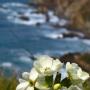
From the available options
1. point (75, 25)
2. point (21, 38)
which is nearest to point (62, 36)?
point (21, 38)

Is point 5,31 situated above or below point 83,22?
above

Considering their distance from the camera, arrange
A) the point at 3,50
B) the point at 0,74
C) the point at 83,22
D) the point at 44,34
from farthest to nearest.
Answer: the point at 83,22 → the point at 44,34 → the point at 3,50 → the point at 0,74

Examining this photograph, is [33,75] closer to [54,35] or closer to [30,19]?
[30,19]

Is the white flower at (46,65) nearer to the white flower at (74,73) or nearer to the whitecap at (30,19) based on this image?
the white flower at (74,73)

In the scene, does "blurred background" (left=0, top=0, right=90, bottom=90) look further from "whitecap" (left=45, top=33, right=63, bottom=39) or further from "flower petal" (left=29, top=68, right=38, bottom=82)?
"flower petal" (left=29, top=68, right=38, bottom=82)

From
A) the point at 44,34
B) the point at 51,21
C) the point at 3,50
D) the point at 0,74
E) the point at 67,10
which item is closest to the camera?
the point at 0,74

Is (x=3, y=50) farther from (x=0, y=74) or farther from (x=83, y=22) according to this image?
(x=83, y=22)
